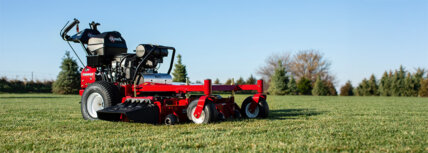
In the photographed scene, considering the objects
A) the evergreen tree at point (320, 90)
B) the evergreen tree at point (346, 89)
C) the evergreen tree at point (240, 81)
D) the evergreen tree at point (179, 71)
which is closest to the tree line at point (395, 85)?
the evergreen tree at point (346, 89)

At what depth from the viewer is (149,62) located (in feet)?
29.5

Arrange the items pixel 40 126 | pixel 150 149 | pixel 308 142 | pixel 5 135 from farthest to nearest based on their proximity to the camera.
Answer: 1. pixel 40 126
2. pixel 5 135
3. pixel 308 142
4. pixel 150 149

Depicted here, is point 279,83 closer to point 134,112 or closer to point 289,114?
point 289,114

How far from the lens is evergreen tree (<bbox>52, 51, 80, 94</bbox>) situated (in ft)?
117

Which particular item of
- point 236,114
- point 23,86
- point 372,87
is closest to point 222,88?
point 236,114

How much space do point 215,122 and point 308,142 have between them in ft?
8.76

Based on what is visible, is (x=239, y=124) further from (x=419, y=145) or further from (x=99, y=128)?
(x=419, y=145)

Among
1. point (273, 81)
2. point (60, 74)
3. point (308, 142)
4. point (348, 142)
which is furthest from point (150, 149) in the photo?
point (273, 81)

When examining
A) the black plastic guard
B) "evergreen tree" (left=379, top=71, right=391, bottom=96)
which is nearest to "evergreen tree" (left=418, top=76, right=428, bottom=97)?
"evergreen tree" (left=379, top=71, right=391, bottom=96)

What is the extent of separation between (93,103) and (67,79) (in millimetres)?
29361

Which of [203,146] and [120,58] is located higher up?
[120,58]

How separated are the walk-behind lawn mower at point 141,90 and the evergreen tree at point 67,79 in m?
27.6

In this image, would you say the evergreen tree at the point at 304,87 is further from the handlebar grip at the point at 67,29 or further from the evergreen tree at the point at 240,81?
the handlebar grip at the point at 67,29

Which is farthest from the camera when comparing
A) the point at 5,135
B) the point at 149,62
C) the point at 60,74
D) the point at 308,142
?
the point at 60,74
